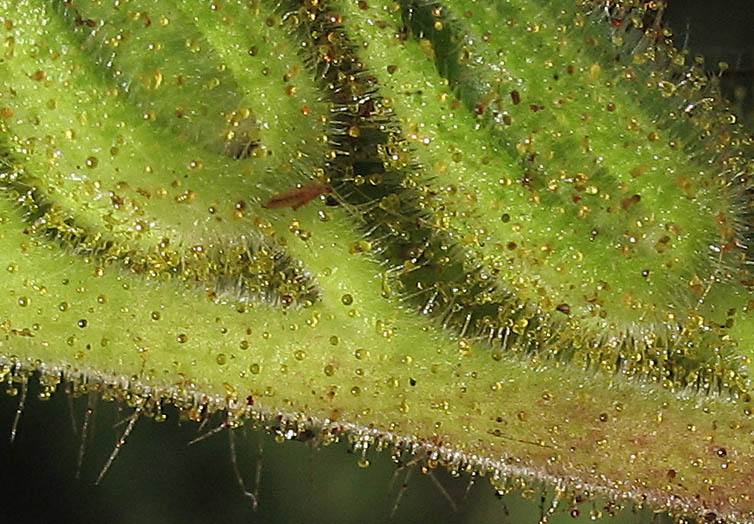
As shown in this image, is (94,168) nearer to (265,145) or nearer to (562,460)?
(265,145)

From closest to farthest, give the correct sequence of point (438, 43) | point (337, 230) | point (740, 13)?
point (438, 43) < point (337, 230) < point (740, 13)

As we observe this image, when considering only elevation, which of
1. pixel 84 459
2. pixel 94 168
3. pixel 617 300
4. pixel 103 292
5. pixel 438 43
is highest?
pixel 438 43

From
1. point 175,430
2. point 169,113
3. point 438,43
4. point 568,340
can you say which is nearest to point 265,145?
point 169,113

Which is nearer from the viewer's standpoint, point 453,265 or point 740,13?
point 453,265

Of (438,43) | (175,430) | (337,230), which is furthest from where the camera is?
(175,430)

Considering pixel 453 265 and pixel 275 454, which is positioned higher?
pixel 453 265
